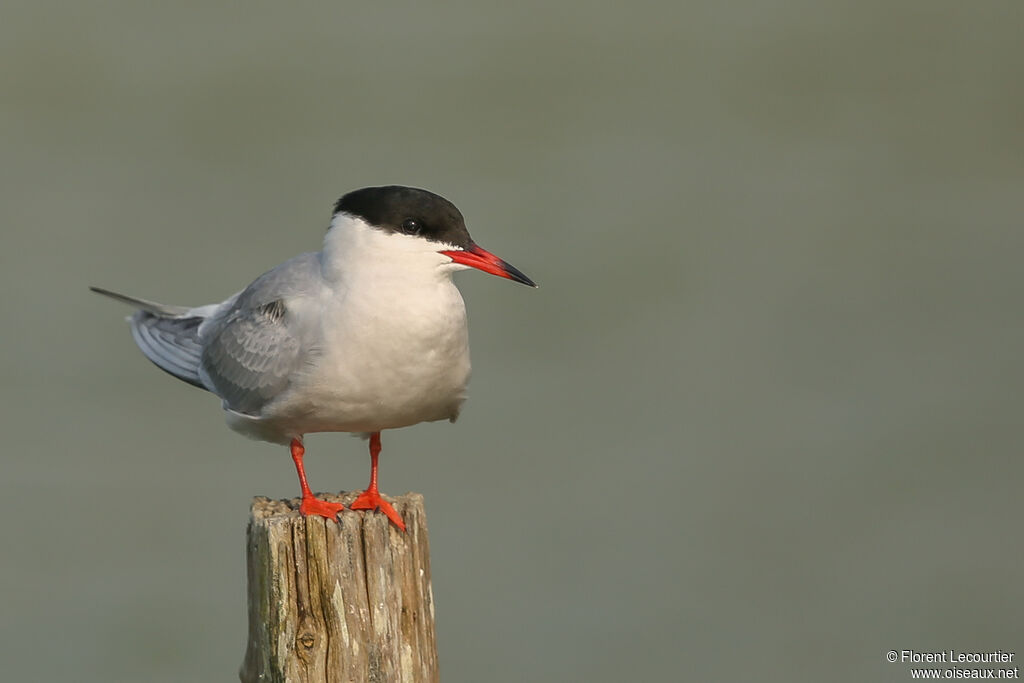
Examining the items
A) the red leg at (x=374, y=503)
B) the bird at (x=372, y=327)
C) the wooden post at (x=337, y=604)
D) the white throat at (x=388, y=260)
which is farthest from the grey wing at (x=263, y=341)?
the wooden post at (x=337, y=604)

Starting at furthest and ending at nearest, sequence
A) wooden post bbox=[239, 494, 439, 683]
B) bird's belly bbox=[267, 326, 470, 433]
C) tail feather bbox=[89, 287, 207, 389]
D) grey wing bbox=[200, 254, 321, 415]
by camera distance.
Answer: tail feather bbox=[89, 287, 207, 389] < grey wing bbox=[200, 254, 321, 415] < bird's belly bbox=[267, 326, 470, 433] < wooden post bbox=[239, 494, 439, 683]

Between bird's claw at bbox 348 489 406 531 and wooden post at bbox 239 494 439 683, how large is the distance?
3 centimetres

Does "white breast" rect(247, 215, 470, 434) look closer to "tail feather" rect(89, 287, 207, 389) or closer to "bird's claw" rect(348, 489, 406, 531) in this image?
"bird's claw" rect(348, 489, 406, 531)

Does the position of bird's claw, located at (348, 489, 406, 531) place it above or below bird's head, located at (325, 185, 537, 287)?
below

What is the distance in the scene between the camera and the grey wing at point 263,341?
3.22m

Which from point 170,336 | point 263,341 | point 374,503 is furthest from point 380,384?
point 170,336

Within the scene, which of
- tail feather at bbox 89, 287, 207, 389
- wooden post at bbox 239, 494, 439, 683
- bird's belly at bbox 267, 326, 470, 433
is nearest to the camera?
wooden post at bbox 239, 494, 439, 683

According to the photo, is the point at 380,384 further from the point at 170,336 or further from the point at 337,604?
the point at 170,336

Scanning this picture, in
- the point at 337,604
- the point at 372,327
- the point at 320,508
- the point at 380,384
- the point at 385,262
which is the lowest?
the point at 337,604

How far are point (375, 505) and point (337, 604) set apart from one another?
0.30 meters

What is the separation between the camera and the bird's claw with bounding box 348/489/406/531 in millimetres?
2809

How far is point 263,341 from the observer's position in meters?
3.31

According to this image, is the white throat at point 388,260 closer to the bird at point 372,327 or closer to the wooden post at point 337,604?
the bird at point 372,327

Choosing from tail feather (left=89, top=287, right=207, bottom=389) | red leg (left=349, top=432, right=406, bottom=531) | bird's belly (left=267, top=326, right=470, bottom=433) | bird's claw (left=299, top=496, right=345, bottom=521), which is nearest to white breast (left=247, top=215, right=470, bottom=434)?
bird's belly (left=267, top=326, right=470, bottom=433)
